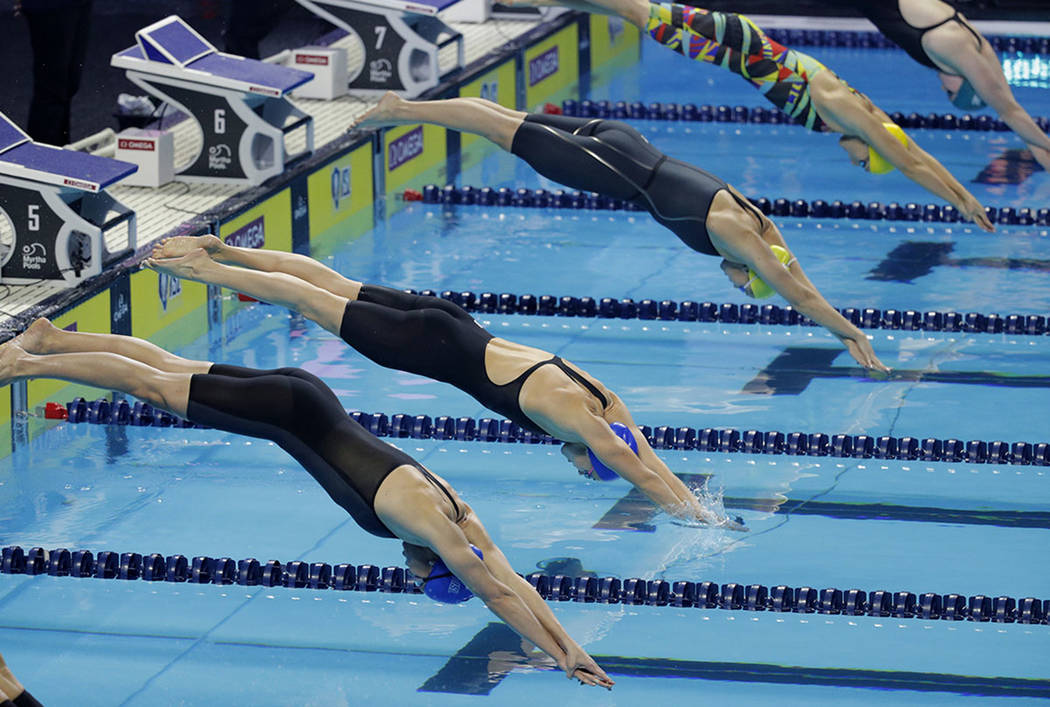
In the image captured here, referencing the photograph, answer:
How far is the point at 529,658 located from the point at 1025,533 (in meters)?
1.87

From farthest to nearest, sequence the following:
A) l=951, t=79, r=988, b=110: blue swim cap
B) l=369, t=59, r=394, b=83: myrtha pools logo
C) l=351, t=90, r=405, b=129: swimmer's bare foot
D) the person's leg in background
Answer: l=369, t=59, r=394, b=83: myrtha pools logo < the person's leg in background < l=951, t=79, r=988, b=110: blue swim cap < l=351, t=90, r=405, b=129: swimmer's bare foot

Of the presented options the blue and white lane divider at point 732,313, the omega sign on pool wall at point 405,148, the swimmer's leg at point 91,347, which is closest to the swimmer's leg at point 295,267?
the swimmer's leg at point 91,347

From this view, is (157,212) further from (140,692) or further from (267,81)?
(140,692)

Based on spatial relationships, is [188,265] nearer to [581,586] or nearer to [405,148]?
[581,586]

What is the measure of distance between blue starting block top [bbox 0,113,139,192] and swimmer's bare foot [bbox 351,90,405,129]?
45.8 inches

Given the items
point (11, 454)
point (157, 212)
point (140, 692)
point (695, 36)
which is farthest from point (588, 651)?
point (157, 212)

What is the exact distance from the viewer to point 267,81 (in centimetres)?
851

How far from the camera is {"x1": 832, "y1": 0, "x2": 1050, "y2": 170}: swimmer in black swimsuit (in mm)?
7492

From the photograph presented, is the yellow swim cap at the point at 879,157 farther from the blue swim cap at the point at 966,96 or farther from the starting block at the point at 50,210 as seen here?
the starting block at the point at 50,210

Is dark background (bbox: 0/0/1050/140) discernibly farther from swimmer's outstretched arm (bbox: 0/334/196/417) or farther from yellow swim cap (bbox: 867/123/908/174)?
swimmer's outstretched arm (bbox: 0/334/196/417)

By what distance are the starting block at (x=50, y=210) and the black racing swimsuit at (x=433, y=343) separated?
1.92 metres

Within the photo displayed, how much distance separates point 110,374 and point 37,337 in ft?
0.96

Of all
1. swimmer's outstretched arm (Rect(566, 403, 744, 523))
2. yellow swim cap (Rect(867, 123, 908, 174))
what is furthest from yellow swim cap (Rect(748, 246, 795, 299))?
swimmer's outstretched arm (Rect(566, 403, 744, 523))

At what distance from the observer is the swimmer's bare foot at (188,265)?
5.36m
